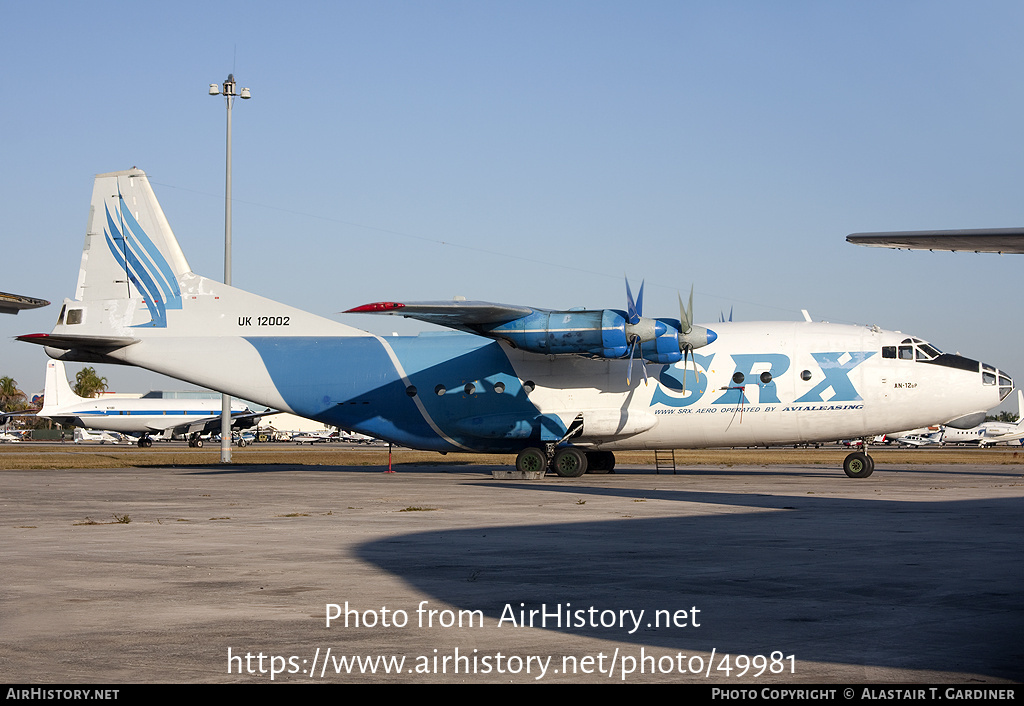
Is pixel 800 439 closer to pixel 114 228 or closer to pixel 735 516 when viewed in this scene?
pixel 735 516

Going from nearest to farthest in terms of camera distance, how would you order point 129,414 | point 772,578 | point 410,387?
point 772,578 → point 410,387 → point 129,414

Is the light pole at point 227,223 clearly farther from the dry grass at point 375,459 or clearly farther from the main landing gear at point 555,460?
the main landing gear at point 555,460

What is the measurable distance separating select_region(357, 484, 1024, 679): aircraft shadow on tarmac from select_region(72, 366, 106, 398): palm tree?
599 ft

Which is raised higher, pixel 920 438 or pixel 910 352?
pixel 910 352

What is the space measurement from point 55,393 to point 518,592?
9182 centimetres

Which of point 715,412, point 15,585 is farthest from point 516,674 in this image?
point 715,412

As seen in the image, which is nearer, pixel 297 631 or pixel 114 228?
pixel 297 631

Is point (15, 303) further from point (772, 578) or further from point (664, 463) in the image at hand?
point (664, 463)

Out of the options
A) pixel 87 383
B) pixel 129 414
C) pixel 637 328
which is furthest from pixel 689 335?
pixel 87 383

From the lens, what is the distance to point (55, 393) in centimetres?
8944

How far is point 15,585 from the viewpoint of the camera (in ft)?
30.2

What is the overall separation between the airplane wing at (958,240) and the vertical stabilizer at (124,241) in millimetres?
25693

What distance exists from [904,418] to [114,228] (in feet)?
85.5

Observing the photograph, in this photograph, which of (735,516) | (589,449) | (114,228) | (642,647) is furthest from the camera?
(114,228)
